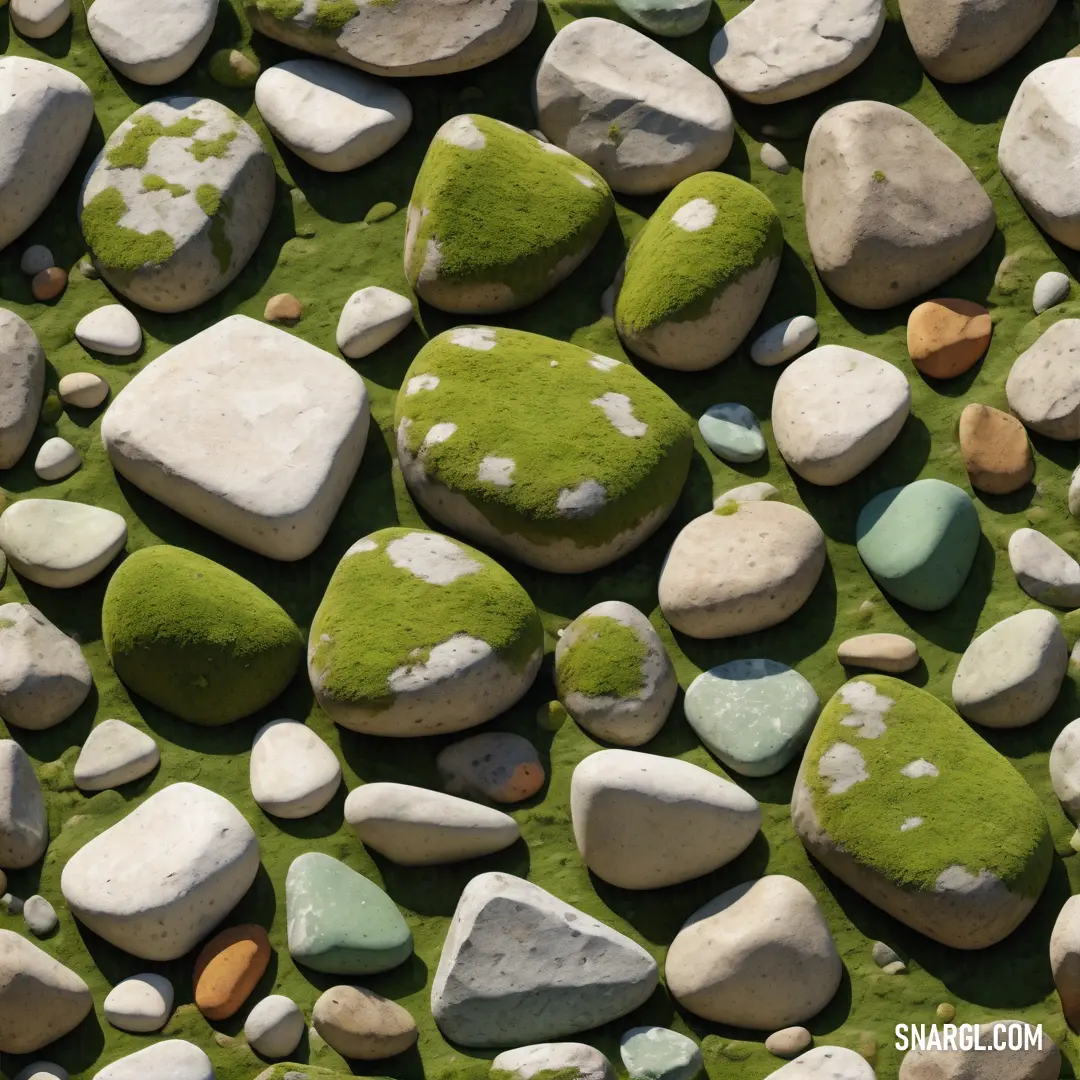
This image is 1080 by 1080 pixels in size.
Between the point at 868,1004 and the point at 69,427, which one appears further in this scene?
the point at 69,427

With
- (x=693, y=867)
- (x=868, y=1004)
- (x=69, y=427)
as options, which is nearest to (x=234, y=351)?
(x=69, y=427)

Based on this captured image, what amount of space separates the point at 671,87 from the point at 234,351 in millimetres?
1241

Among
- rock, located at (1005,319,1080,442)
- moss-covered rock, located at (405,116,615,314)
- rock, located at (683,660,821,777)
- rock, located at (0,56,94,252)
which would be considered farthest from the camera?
rock, located at (0,56,94,252)

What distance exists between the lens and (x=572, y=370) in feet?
14.7

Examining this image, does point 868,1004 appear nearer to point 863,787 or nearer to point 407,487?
point 863,787

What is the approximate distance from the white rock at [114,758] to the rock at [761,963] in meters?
1.22

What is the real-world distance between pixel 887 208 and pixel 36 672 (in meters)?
2.22

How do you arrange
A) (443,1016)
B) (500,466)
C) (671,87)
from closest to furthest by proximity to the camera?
(443,1016) → (500,466) → (671,87)

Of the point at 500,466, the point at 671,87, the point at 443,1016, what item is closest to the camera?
the point at 443,1016

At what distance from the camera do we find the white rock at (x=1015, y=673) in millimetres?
4227

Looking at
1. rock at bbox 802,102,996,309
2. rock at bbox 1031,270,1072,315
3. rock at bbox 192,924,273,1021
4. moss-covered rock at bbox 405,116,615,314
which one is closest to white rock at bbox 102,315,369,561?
moss-covered rock at bbox 405,116,615,314

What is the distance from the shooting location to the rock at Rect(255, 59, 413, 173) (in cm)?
475

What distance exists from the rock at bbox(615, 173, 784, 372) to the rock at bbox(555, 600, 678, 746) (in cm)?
67

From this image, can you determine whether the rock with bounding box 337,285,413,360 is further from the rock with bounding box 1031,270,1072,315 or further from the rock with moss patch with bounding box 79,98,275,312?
the rock with bounding box 1031,270,1072,315
